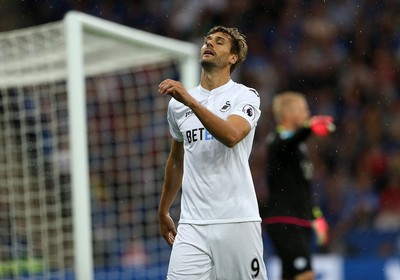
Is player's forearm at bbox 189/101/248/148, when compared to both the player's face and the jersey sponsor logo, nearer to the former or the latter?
the jersey sponsor logo

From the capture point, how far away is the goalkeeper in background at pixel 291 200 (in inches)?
277

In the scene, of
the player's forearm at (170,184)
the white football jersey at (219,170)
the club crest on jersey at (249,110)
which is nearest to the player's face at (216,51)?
the white football jersey at (219,170)

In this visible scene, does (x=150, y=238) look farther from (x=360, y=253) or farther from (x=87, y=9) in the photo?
(x=87, y=9)

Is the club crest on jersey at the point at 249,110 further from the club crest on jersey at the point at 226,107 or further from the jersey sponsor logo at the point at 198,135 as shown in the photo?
the jersey sponsor logo at the point at 198,135

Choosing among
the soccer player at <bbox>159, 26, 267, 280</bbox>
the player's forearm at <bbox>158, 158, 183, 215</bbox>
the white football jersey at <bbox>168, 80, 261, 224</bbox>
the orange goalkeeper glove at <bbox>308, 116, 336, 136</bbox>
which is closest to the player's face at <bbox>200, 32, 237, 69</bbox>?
the soccer player at <bbox>159, 26, 267, 280</bbox>

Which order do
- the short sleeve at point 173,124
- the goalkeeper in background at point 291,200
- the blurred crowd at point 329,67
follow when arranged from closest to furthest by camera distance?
the short sleeve at point 173,124
the goalkeeper in background at point 291,200
the blurred crowd at point 329,67

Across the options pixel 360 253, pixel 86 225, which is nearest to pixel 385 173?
pixel 360 253

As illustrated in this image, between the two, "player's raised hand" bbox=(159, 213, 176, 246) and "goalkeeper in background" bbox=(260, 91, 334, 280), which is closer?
"player's raised hand" bbox=(159, 213, 176, 246)

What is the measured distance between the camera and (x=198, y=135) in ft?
14.3

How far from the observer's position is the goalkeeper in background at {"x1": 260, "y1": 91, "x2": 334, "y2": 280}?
7027 millimetres

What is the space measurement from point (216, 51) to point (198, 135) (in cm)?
44

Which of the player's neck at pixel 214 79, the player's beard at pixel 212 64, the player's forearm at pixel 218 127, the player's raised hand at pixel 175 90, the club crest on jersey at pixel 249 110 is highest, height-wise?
the player's beard at pixel 212 64

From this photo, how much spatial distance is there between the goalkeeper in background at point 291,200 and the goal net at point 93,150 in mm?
1818

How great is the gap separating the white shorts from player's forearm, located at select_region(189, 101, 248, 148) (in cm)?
47
